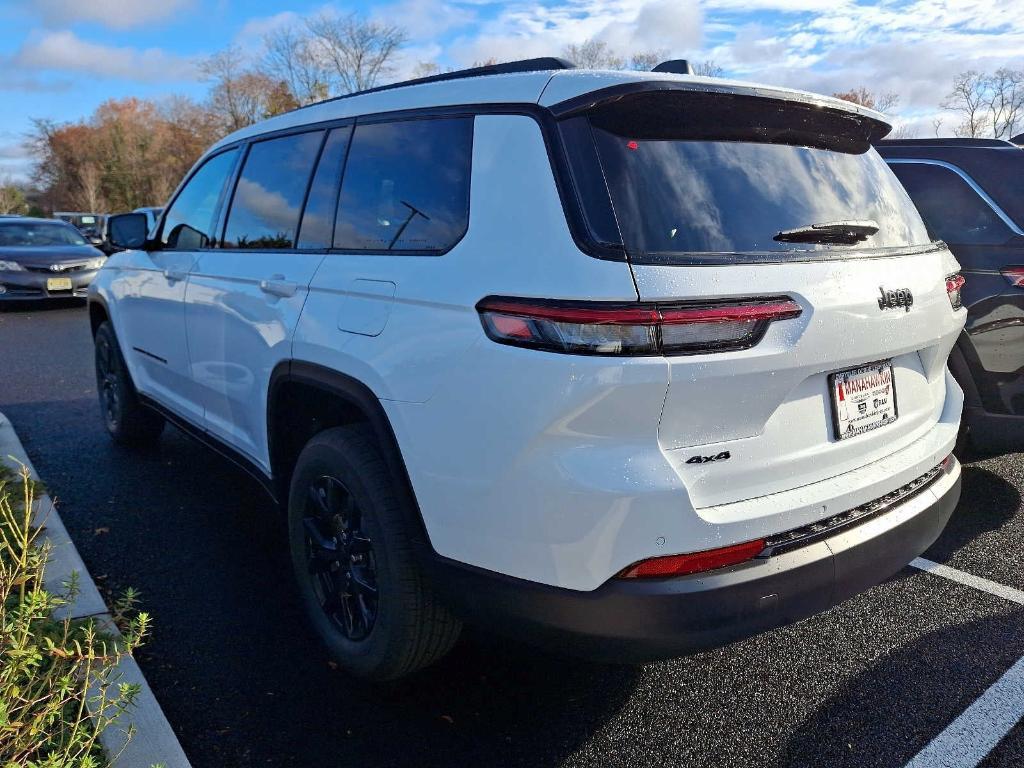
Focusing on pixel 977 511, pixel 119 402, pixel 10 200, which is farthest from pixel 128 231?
pixel 10 200

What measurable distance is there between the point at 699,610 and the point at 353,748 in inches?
45.4

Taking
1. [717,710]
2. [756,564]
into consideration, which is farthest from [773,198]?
[717,710]

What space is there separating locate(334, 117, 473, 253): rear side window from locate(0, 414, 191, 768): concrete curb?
1.24 m

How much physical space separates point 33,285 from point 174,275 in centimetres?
1068

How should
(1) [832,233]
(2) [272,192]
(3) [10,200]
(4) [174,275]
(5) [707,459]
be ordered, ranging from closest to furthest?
(5) [707,459]
(1) [832,233]
(2) [272,192]
(4) [174,275]
(3) [10,200]

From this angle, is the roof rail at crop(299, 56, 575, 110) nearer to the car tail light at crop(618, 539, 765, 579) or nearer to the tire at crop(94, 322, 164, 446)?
the car tail light at crop(618, 539, 765, 579)

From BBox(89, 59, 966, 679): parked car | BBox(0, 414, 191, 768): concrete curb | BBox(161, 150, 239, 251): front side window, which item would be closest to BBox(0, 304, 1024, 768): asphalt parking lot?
BBox(0, 414, 191, 768): concrete curb

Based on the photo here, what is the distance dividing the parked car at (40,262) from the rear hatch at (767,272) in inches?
505

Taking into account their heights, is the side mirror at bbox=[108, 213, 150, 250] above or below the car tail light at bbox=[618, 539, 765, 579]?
above

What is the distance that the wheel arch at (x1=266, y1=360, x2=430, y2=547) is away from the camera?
2244mm

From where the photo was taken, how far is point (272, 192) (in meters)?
3.27

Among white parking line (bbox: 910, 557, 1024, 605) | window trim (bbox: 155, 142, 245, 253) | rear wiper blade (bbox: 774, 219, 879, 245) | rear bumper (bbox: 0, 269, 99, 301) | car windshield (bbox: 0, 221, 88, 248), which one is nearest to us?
rear wiper blade (bbox: 774, 219, 879, 245)

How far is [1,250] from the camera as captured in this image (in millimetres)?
12812

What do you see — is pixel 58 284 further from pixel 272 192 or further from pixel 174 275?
pixel 272 192
